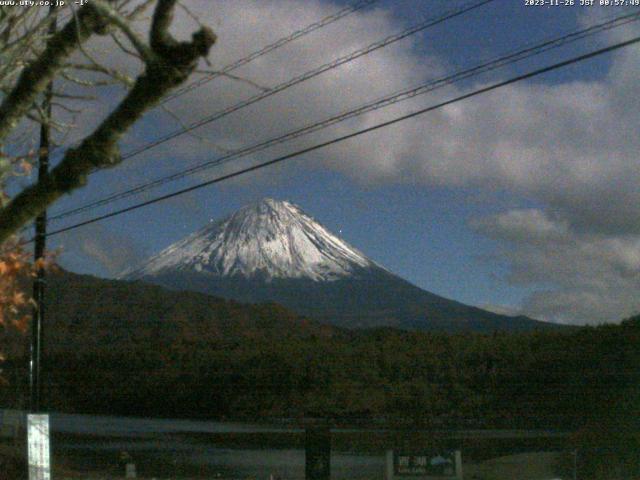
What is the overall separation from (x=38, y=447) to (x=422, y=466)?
6381mm

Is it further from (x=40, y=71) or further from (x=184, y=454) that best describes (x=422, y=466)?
(x=40, y=71)

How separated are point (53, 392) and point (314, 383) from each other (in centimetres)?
1538

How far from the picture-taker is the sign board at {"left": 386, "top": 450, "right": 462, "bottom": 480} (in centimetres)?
1614

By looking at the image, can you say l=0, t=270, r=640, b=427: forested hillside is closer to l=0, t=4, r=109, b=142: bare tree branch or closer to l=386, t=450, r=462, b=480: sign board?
l=386, t=450, r=462, b=480: sign board

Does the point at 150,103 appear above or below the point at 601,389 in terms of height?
above

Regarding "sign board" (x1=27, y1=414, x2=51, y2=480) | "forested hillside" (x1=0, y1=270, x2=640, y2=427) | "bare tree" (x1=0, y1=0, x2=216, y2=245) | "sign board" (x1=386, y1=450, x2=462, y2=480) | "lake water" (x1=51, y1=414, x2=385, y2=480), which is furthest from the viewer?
"forested hillside" (x1=0, y1=270, x2=640, y2=427)

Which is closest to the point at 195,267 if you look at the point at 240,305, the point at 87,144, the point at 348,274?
the point at 348,274

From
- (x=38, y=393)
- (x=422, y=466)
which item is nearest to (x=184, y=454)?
(x=38, y=393)

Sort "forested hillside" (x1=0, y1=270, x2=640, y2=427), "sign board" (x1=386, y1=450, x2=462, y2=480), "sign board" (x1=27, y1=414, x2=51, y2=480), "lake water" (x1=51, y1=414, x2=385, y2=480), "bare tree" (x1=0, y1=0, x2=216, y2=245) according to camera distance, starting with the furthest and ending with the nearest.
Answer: "forested hillside" (x1=0, y1=270, x2=640, y2=427) → "lake water" (x1=51, y1=414, x2=385, y2=480) → "sign board" (x1=386, y1=450, x2=462, y2=480) → "sign board" (x1=27, y1=414, x2=51, y2=480) → "bare tree" (x1=0, y1=0, x2=216, y2=245)

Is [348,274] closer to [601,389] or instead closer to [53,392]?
[53,392]

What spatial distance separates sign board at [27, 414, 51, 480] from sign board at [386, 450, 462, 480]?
566 centimetres

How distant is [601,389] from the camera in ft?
77.7

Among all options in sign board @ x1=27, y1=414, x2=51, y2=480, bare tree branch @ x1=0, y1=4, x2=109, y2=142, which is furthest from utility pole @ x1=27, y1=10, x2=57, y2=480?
bare tree branch @ x1=0, y1=4, x2=109, y2=142

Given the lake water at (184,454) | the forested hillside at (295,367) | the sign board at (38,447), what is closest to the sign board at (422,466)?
the lake water at (184,454)
